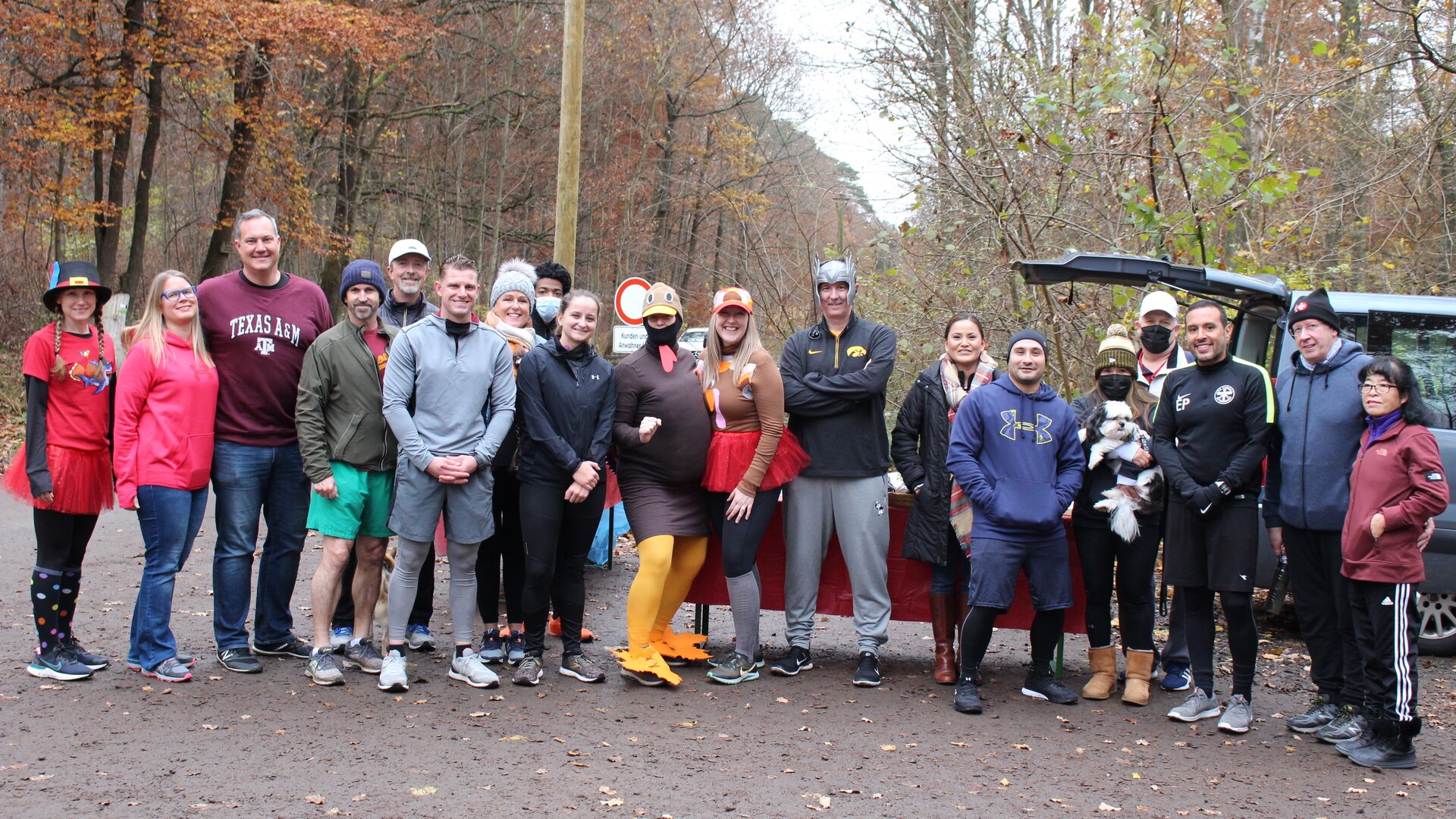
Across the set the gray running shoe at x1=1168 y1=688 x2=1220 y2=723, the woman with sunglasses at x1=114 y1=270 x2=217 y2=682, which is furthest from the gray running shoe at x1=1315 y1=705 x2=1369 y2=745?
the woman with sunglasses at x1=114 y1=270 x2=217 y2=682

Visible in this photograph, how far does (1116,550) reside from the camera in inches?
218

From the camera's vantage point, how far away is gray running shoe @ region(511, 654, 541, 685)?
541 centimetres

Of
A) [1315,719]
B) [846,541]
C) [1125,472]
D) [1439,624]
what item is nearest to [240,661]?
[846,541]

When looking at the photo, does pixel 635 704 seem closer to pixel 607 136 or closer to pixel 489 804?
pixel 489 804

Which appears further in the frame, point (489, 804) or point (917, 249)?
point (917, 249)

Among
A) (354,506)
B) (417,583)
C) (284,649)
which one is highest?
(354,506)

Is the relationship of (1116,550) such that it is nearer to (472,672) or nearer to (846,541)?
(846,541)

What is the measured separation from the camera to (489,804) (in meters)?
3.91

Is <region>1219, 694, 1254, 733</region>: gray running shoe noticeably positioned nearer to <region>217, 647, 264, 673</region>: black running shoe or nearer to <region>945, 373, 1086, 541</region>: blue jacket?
<region>945, 373, 1086, 541</region>: blue jacket

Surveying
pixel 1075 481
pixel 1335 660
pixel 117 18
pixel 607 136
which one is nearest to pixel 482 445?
pixel 1075 481

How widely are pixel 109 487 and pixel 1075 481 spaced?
4.75m

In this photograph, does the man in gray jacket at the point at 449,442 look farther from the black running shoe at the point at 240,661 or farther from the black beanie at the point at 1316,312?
the black beanie at the point at 1316,312

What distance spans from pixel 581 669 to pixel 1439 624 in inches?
204

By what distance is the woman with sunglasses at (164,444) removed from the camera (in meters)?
5.09
